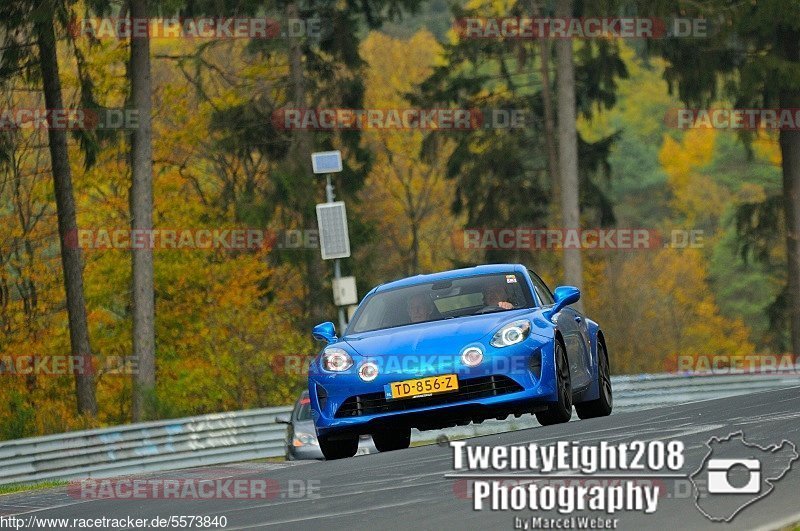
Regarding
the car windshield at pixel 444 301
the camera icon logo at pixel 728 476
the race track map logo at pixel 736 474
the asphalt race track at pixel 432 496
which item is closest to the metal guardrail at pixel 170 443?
the asphalt race track at pixel 432 496

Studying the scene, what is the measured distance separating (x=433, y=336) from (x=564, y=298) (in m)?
1.60

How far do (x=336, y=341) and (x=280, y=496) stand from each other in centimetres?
305

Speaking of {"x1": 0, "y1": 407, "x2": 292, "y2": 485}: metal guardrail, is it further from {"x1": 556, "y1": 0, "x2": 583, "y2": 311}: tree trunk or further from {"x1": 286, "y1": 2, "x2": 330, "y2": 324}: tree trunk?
{"x1": 286, "y1": 2, "x2": 330, "y2": 324}: tree trunk

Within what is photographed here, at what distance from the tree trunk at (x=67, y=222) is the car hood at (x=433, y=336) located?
706 inches

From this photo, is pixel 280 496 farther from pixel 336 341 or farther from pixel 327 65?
pixel 327 65

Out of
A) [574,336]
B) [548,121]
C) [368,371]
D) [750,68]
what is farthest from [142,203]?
[548,121]

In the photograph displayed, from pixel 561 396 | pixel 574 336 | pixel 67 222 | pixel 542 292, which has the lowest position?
pixel 561 396

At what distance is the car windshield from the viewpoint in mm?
14055

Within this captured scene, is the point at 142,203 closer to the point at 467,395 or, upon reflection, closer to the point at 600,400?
the point at 600,400

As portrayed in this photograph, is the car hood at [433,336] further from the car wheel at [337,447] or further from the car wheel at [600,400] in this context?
the car wheel at [600,400]

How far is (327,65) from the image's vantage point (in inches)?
1725

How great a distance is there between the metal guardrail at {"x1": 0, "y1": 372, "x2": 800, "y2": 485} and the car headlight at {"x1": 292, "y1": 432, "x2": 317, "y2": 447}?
1530 mm

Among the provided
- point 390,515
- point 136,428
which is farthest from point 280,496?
point 136,428

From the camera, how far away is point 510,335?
42.5 feet
